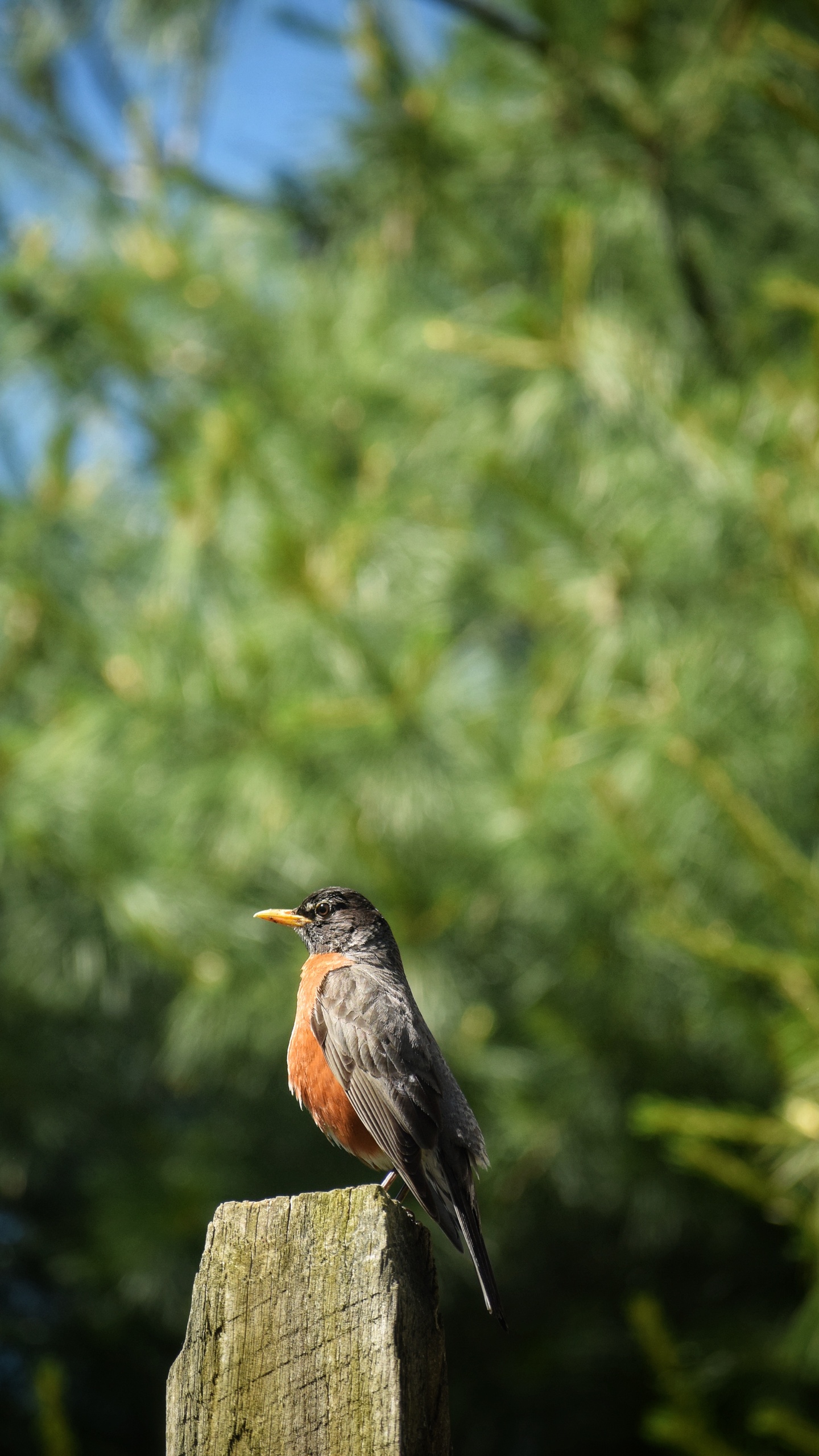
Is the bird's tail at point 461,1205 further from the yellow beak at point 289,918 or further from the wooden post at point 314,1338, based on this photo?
the yellow beak at point 289,918

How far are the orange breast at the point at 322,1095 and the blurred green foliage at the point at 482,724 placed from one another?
943mm

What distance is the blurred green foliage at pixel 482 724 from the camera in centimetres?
336

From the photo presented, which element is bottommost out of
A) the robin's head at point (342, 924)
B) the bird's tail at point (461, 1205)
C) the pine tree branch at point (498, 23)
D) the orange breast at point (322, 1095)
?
the bird's tail at point (461, 1205)

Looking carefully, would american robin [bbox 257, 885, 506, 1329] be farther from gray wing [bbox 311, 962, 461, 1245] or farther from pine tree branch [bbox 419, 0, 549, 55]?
pine tree branch [bbox 419, 0, 549, 55]

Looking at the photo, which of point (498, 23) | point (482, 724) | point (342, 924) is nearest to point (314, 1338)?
point (342, 924)

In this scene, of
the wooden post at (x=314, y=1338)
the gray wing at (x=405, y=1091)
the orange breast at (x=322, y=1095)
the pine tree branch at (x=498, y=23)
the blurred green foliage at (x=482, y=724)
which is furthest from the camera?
the pine tree branch at (x=498, y=23)

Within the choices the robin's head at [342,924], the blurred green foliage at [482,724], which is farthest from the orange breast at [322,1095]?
the blurred green foliage at [482,724]

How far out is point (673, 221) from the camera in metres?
4.00

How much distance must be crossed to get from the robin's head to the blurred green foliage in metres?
0.72

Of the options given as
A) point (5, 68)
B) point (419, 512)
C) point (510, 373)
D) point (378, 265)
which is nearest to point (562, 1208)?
point (419, 512)

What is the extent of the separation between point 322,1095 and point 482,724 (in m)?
1.99

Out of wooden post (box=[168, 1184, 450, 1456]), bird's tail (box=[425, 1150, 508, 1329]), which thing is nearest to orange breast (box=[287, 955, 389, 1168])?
bird's tail (box=[425, 1150, 508, 1329])

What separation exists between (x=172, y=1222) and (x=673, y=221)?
11.6 ft

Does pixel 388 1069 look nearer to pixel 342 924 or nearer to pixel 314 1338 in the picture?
pixel 342 924
